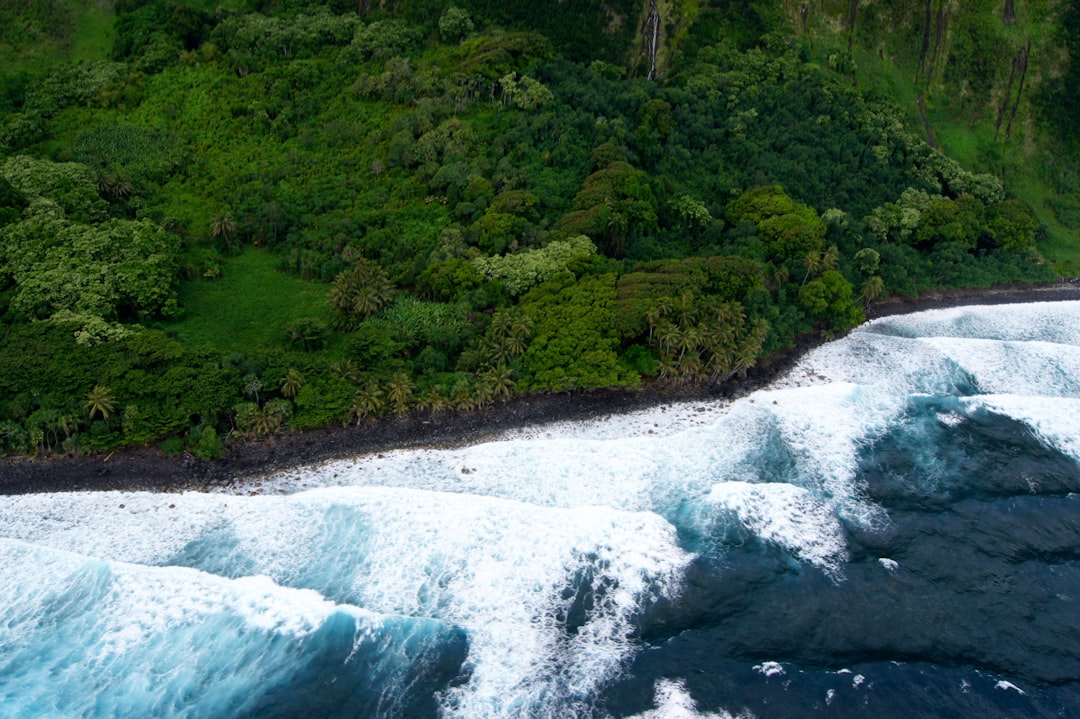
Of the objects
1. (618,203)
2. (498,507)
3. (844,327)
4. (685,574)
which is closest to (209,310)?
(498,507)

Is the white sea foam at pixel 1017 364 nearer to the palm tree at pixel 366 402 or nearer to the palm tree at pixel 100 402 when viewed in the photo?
the palm tree at pixel 366 402

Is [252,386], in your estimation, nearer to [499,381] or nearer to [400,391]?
[400,391]

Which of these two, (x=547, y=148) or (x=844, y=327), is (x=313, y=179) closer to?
(x=547, y=148)

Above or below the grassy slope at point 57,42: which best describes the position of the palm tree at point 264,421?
below

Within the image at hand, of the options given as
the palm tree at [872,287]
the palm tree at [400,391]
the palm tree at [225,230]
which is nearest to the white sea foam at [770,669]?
the palm tree at [400,391]

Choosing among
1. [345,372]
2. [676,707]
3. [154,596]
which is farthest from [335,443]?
[676,707]

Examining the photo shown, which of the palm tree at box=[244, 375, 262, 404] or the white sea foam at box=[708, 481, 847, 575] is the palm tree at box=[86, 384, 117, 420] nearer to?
the palm tree at box=[244, 375, 262, 404]
